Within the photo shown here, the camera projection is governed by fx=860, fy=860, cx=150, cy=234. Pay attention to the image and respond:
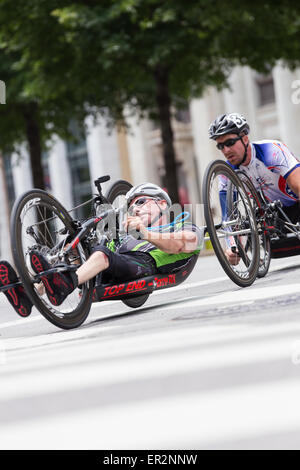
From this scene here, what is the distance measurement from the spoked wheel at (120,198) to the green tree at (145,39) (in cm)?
891

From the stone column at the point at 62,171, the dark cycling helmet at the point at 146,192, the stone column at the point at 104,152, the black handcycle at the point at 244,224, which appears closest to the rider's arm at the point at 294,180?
the black handcycle at the point at 244,224

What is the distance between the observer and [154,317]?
543cm

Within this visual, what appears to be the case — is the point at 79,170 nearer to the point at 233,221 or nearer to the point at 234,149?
the point at 234,149

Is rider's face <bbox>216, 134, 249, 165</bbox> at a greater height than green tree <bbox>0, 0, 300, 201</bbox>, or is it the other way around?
green tree <bbox>0, 0, 300, 201</bbox>

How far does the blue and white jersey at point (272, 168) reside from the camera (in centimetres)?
659

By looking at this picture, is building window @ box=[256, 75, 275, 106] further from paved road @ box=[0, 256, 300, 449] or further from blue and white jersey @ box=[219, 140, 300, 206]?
paved road @ box=[0, 256, 300, 449]

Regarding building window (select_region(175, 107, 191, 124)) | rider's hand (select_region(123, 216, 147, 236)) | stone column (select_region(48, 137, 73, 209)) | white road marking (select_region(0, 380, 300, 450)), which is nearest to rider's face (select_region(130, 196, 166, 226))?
rider's hand (select_region(123, 216, 147, 236))

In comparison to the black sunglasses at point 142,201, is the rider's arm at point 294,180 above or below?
above

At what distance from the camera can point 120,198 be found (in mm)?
6812

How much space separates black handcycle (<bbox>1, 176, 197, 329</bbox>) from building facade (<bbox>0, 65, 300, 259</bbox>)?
71.8ft

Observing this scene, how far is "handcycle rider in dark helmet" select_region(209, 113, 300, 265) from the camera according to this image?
21.4ft

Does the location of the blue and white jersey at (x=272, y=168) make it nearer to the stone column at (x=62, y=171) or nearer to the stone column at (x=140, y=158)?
the stone column at (x=140, y=158)

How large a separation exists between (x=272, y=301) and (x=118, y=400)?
95.0 inches
